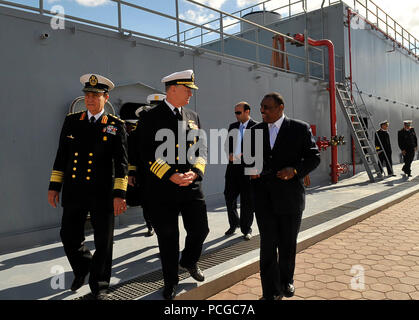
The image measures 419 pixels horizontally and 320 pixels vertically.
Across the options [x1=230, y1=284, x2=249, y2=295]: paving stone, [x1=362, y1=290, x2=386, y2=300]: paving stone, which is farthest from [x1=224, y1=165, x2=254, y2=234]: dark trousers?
[x1=362, y1=290, x2=386, y2=300]: paving stone

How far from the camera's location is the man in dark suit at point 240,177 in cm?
487

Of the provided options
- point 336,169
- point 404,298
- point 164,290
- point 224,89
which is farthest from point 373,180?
point 164,290

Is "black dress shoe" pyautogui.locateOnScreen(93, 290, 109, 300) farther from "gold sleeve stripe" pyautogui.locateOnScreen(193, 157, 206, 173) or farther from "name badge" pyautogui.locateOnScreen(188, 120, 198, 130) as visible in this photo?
"name badge" pyautogui.locateOnScreen(188, 120, 198, 130)

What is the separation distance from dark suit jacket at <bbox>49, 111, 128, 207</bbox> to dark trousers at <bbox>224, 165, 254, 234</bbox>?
2.22 m

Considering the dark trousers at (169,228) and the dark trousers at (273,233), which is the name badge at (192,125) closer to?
the dark trousers at (169,228)

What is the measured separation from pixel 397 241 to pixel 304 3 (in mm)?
11162

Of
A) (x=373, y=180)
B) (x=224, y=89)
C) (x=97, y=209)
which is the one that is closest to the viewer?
(x=97, y=209)

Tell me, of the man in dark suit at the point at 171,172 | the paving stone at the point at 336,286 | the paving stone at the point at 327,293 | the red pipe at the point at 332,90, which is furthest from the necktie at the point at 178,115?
the red pipe at the point at 332,90

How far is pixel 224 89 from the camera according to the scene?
27.2ft

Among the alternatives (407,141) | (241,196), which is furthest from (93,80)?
(407,141)

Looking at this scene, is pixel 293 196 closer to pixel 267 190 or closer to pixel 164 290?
pixel 267 190

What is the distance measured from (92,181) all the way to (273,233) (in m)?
1.65

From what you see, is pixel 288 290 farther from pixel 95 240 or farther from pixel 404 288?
pixel 95 240

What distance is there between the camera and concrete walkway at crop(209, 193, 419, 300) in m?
3.33
